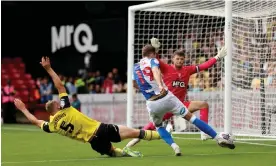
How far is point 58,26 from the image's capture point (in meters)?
30.0

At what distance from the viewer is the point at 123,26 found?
90.7 ft

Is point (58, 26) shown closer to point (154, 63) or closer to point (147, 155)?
point (147, 155)

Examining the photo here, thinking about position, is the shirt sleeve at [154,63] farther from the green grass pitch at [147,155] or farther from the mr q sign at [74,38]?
the mr q sign at [74,38]

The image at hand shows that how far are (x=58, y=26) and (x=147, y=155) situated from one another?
20.1 meters

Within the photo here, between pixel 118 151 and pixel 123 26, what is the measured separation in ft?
57.7

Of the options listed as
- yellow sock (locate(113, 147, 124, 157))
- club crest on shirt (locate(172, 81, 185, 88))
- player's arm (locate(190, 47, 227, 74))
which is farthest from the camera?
club crest on shirt (locate(172, 81, 185, 88))

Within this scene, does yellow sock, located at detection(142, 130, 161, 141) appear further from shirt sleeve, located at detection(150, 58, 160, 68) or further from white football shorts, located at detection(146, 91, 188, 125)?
shirt sleeve, located at detection(150, 58, 160, 68)

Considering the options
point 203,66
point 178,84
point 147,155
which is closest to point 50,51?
point 178,84

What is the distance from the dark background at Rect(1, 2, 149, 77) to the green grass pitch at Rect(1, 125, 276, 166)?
14.3 metres

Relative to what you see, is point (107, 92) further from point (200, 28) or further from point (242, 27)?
point (242, 27)

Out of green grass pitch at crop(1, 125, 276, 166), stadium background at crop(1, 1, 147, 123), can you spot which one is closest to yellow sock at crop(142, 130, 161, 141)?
green grass pitch at crop(1, 125, 276, 166)

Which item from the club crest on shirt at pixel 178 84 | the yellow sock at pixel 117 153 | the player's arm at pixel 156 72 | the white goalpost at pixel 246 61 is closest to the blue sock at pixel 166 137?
the yellow sock at pixel 117 153

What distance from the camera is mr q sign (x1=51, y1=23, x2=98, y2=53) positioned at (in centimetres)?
2838

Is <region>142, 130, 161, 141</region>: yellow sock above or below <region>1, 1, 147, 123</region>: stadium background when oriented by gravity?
below
